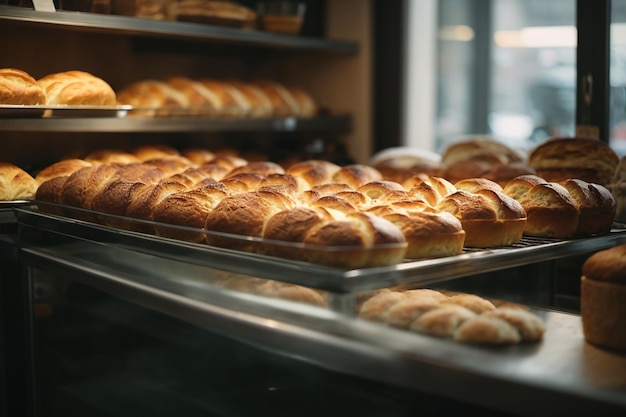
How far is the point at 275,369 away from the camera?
184cm

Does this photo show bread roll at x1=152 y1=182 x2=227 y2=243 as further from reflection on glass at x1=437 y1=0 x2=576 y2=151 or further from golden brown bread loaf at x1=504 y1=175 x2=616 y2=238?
reflection on glass at x1=437 y1=0 x2=576 y2=151

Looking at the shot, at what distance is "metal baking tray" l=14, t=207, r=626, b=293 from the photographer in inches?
55.4

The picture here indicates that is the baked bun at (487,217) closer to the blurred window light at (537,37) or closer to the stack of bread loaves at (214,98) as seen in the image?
the stack of bread loaves at (214,98)

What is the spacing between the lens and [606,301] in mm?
1486

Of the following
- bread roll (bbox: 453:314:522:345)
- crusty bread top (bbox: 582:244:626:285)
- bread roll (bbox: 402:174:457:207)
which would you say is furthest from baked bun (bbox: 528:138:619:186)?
bread roll (bbox: 453:314:522:345)

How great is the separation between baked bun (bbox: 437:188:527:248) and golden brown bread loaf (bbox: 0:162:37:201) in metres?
1.33

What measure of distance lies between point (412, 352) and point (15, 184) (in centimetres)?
157

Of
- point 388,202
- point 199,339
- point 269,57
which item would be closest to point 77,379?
point 199,339

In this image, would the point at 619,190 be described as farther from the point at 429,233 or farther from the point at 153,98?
the point at 153,98

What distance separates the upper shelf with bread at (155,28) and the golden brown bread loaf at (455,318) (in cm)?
158

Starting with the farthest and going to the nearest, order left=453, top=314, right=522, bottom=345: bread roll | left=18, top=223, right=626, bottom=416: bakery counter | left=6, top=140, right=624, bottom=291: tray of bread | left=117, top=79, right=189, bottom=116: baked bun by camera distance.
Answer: left=117, top=79, right=189, bottom=116: baked bun → left=6, top=140, right=624, bottom=291: tray of bread → left=453, top=314, right=522, bottom=345: bread roll → left=18, top=223, right=626, bottom=416: bakery counter

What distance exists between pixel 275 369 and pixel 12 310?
3.36 ft

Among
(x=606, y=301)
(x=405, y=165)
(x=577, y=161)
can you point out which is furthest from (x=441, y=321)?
(x=405, y=165)

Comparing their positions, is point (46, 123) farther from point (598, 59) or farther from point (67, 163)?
point (598, 59)
